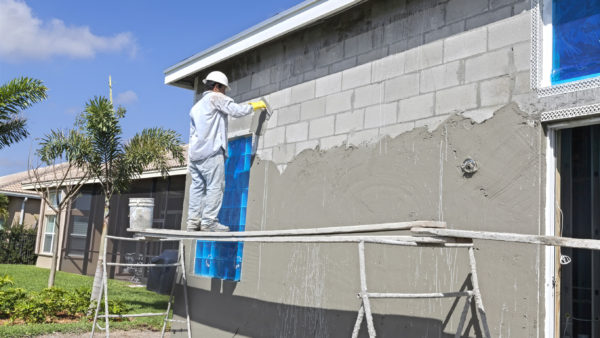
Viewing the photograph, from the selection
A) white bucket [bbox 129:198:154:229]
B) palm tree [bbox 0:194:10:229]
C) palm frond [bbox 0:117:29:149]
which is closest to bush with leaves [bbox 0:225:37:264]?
palm tree [bbox 0:194:10:229]

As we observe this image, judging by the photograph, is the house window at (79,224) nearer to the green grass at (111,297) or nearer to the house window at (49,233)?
the house window at (49,233)

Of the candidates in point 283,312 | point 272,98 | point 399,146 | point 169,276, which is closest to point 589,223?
point 399,146

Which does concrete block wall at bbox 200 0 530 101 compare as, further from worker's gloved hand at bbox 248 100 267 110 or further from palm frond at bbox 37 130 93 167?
palm frond at bbox 37 130 93 167

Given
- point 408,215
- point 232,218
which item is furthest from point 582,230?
point 232,218

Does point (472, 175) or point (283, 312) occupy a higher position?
point (472, 175)

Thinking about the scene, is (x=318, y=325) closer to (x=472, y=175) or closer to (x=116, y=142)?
(x=472, y=175)

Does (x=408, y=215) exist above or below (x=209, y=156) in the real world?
below

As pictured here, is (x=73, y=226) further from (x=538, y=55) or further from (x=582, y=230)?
(x=538, y=55)

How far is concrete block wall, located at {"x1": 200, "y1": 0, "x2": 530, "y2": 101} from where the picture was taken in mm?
4754

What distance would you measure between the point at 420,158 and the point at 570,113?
138 centimetres

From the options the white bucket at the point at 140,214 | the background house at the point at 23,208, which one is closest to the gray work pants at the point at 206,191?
the white bucket at the point at 140,214

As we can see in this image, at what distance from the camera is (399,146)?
520 centimetres

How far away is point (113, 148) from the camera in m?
12.7

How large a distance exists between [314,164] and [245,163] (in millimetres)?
1501
